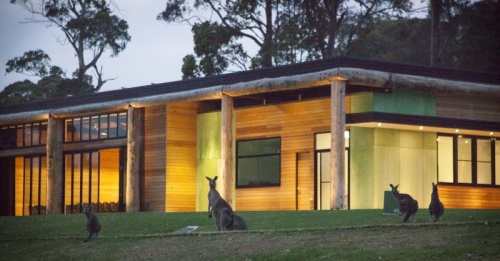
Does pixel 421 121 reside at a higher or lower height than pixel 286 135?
higher

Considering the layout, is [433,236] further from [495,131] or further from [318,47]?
[318,47]

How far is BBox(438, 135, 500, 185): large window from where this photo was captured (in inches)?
1268

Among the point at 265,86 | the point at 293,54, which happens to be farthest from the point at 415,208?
the point at 293,54

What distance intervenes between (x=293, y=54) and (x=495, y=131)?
2218 cm

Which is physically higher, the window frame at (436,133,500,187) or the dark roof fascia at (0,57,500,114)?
the dark roof fascia at (0,57,500,114)

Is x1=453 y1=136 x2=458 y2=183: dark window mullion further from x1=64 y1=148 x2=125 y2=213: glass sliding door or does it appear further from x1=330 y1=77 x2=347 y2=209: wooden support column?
x1=64 y1=148 x2=125 y2=213: glass sliding door

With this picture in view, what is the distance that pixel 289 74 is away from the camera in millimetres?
30172

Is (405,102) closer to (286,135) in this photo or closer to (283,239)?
(286,135)

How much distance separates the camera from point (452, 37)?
56156mm

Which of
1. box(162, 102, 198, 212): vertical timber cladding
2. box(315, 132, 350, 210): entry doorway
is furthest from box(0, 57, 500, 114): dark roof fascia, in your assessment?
box(315, 132, 350, 210): entry doorway

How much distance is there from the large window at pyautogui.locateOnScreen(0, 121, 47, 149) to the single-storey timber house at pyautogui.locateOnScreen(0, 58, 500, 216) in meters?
0.12

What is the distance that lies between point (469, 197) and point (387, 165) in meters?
3.21

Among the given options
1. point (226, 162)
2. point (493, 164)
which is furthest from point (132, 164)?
point (493, 164)

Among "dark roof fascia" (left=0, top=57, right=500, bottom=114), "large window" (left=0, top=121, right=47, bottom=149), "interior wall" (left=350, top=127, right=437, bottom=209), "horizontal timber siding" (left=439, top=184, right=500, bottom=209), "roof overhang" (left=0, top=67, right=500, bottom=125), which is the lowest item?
"horizontal timber siding" (left=439, top=184, right=500, bottom=209)
